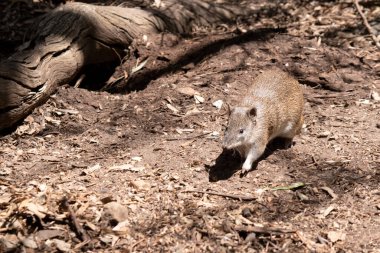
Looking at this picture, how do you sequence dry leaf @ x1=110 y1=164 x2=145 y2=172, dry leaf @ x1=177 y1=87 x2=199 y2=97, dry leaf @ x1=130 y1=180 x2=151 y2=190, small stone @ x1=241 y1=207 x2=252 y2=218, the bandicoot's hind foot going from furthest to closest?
dry leaf @ x1=177 y1=87 x2=199 y2=97, the bandicoot's hind foot, dry leaf @ x1=110 y1=164 x2=145 y2=172, dry leaf @ x1=130 y1=180 x2=151 y2=190, small stone @ x1=241 y1=207 x2=252 y2=218

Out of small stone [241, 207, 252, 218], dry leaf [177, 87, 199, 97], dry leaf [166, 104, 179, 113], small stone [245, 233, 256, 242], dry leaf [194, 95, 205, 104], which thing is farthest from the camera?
dry leaf [177, 87, 199, 97]

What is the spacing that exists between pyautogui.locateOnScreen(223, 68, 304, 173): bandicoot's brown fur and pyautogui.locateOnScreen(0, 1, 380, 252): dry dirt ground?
0.65 feet

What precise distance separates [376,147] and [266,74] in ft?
4.61

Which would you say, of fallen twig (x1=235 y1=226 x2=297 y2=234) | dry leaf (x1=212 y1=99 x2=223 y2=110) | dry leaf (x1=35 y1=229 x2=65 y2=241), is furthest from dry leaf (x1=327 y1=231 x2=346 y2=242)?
dry leaf (x1=212 y1=99 x2=223 y2=110)

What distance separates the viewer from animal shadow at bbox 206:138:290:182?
5.31m

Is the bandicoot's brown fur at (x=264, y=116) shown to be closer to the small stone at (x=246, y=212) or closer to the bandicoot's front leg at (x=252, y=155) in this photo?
the bandicoot's front leg at (x=252, y=155)

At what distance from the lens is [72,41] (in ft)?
22.3

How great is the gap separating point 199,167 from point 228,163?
32 cm

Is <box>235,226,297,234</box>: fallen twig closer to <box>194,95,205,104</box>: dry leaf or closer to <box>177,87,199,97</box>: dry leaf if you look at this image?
<box>194,95,205,104</box>: dry leaf

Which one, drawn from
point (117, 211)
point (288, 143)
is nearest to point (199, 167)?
point (288, 143)

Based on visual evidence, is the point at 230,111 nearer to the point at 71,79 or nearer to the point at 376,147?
the point at 376,147

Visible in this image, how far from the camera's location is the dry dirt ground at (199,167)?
14.3ft

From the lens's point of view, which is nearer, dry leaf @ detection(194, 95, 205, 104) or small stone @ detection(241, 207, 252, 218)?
small stone @ detection(241, 207, 252, 218)

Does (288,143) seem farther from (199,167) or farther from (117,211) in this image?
(117,211)
